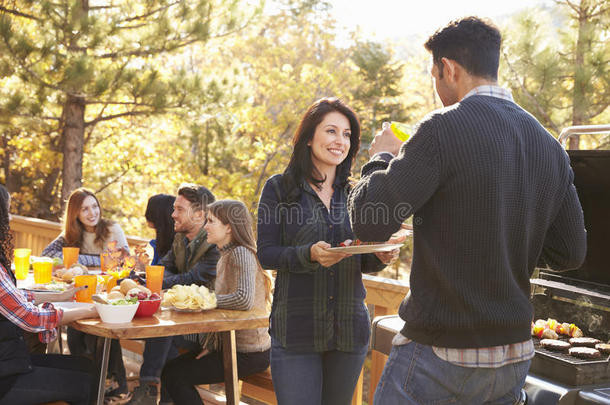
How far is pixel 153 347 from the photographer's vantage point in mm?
3457

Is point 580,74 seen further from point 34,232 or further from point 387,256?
point 34,232

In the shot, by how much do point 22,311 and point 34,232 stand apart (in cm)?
450

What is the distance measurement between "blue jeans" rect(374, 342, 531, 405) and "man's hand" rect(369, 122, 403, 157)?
0.48 m

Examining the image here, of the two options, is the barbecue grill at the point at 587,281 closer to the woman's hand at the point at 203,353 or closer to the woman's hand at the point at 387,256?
the woman's hand at the point at 387,256

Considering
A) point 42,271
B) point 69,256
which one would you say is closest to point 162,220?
point 69,256

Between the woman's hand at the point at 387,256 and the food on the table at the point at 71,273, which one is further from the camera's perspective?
the food on the table at the point at 71,273

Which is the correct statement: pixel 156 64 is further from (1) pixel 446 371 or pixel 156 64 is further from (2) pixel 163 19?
(1) pixel 446 371

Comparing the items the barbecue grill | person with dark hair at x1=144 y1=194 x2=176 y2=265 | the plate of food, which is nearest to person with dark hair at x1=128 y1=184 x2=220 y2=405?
Answer: person with dark hair at x1=144 y1=194 x2=176 y2=265

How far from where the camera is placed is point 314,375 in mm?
2016

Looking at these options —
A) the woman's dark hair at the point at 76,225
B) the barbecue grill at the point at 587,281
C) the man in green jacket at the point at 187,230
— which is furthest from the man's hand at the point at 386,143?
the woman's dark hair at the point at 76,225

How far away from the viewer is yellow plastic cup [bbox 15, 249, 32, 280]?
3.50 meters

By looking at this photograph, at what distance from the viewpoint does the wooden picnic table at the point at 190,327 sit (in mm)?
2375

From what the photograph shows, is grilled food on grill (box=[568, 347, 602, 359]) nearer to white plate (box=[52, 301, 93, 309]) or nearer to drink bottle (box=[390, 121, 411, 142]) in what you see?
drink bottle (box=[390, 121, 411, 142])

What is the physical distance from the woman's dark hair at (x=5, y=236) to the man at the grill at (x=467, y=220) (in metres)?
1.79
